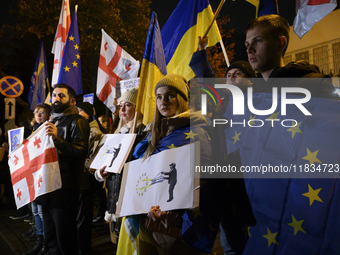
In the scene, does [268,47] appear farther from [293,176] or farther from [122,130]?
[122,130]

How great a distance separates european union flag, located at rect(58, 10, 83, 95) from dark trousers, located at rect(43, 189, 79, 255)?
2.62 metres

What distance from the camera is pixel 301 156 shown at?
1.61m

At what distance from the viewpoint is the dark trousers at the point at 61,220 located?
129 inches

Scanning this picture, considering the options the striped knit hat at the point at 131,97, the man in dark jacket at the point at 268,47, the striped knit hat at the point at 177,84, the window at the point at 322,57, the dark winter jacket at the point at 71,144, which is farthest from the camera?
the window at the point at 322,57

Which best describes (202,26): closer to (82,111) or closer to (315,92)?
(82,111)

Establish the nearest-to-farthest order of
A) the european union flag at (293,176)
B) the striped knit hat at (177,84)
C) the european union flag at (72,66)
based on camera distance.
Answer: the european union flag at (293,176), the striped knit hat at (177,84), the european union flag at (72,66)


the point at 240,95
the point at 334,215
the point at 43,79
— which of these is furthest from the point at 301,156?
the point at 43,79

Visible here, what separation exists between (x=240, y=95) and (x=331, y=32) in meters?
16.7

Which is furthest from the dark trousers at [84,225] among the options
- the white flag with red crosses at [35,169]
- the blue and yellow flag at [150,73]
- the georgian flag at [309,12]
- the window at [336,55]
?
the window at [336,55]

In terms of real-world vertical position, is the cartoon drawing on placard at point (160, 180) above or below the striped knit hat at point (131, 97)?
below

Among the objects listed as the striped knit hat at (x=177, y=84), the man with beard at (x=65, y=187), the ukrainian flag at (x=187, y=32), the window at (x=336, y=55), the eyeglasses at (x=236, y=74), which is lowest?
the man with beard at (x=65, y=187)

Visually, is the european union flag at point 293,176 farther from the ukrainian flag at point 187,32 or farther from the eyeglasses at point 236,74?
the ukrainian flag at point 187,32

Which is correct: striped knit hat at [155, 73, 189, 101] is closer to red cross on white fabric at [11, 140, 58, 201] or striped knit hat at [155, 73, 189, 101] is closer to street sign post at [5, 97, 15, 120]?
red cross on white fabric at [11, 140, 58, 201]

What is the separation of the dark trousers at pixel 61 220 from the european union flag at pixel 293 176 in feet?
7.58
